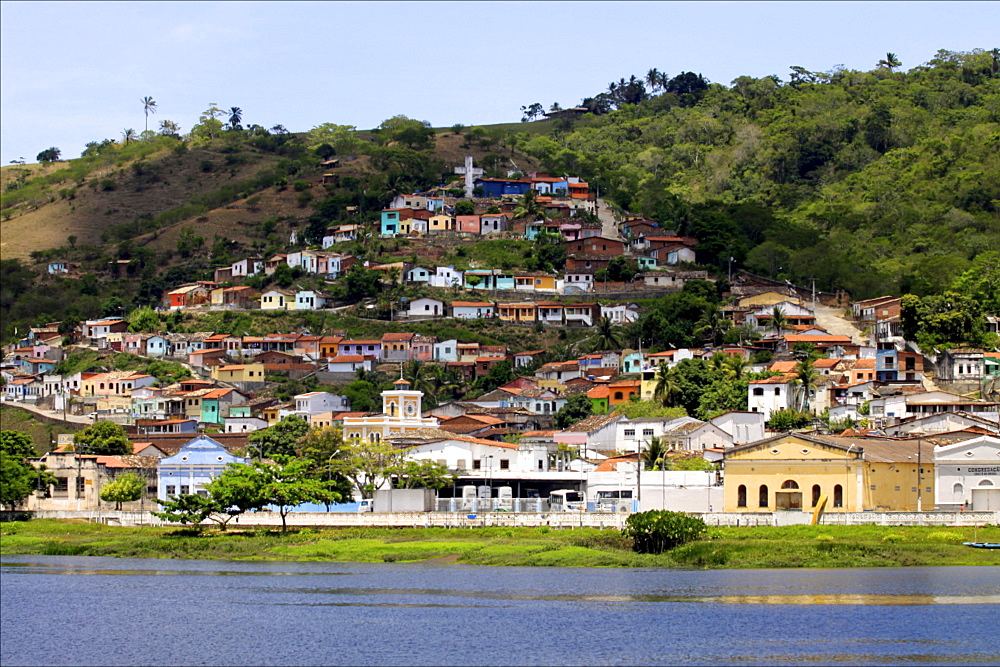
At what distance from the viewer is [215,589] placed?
4669cm

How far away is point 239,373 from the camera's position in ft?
331

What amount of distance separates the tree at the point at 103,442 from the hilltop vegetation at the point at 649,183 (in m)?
38.3

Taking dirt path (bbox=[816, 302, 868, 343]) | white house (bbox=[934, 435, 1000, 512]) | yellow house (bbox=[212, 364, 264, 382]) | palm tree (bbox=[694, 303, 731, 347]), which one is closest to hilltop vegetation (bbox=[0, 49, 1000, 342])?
dirt path (bbox=[816, 302, 868, 343])

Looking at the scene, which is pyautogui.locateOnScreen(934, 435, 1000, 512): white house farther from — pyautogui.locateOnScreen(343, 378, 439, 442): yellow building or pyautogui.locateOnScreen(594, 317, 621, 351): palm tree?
pyautogui.locateOnScreen(594, 317, 621, 351): palm tree

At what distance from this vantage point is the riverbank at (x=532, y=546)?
5150 cm

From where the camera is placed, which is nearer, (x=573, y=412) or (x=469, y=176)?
(x=573, y=412)

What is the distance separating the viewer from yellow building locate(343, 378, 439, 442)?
75.4m

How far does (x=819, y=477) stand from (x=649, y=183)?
289ft

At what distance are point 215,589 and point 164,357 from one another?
203ft

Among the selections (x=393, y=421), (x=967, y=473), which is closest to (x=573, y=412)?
(x=393, y=421)

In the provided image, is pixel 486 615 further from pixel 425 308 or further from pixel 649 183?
pixel 649 183

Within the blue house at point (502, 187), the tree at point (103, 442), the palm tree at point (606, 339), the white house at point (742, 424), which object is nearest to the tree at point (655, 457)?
the white house at point (742, 424)

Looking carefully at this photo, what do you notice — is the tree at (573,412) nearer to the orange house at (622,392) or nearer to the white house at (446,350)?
the orange house at (622,392)

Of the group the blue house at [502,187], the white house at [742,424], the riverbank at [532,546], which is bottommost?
the riverbank at [532,546]
